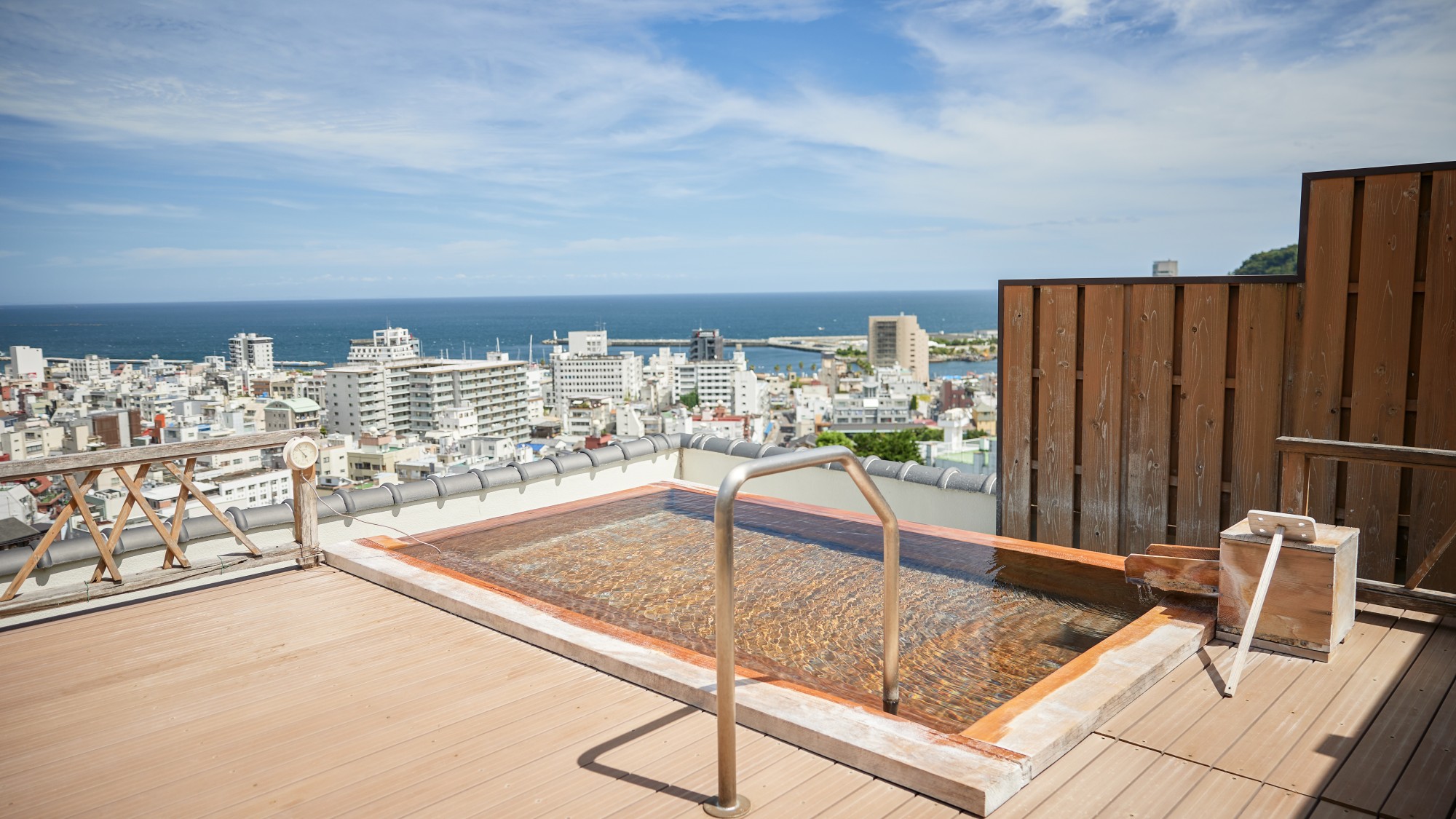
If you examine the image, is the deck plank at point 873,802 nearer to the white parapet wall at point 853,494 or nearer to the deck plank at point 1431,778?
the deck plank at point 1431,778

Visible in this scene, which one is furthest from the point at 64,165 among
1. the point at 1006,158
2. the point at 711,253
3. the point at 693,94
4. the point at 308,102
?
the point at 1006,158

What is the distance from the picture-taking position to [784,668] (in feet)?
9.52

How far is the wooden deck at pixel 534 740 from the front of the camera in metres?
1.84

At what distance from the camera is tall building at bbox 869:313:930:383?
3105 inches

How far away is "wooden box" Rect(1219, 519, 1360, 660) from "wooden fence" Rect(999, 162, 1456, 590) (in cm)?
27

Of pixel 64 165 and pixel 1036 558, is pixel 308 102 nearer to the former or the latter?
pixel 64 165

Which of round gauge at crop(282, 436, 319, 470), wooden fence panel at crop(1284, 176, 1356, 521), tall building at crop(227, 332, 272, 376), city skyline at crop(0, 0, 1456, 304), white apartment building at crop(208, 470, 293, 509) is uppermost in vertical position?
city skyline at crop(0, 0, 1456, 304)

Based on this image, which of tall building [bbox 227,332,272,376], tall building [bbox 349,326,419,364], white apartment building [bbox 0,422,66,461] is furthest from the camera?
tall building [bbox 349,326,419,364]

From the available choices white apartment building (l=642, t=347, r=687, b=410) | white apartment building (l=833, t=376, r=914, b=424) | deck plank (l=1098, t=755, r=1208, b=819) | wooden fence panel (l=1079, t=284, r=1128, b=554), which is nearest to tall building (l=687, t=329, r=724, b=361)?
white apartment building (l=642, t=347, r=687, b=410)

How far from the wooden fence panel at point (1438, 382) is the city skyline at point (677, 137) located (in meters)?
0.41

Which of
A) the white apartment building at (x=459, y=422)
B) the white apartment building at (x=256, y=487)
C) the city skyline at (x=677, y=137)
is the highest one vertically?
the city skyline at (x=677, y=137)

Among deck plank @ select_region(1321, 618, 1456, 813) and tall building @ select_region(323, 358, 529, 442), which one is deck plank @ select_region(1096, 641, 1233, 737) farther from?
tall building @ select_region(323, 358, 529, 442)

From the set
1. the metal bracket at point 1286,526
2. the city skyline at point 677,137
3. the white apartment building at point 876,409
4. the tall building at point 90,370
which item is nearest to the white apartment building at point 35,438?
the city skyline at point 677,137

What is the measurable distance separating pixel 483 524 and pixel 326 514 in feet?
2.89
